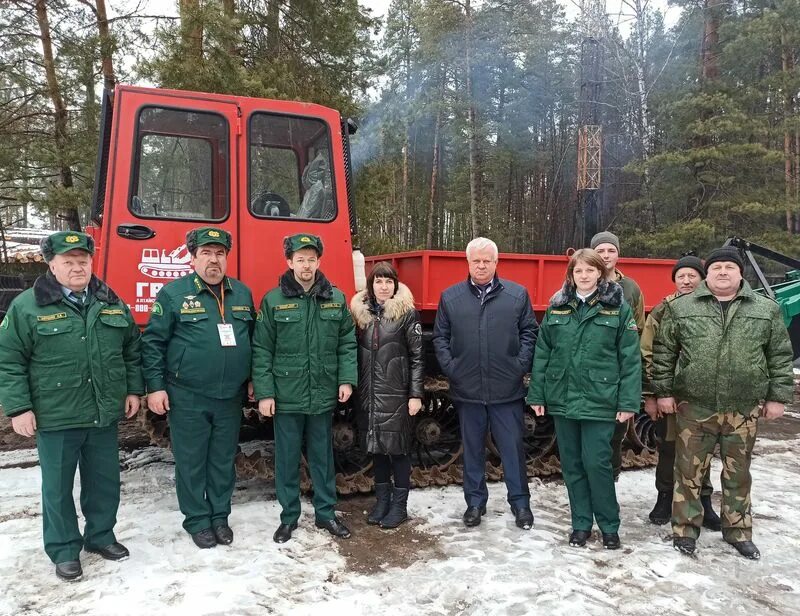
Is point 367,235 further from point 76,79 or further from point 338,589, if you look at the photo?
point 338,589

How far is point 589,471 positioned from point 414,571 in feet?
3.88

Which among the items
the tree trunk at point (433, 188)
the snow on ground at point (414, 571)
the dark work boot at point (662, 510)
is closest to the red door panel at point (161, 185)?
the snow on ground at point (414, 571)

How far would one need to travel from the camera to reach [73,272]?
3.08 m

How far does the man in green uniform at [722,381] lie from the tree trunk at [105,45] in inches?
327

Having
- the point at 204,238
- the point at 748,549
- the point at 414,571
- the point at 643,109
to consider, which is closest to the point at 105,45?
the point at 204,238

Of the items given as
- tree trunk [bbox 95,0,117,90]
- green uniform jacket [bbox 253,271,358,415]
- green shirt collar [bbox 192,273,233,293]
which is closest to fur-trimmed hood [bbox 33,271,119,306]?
green shirt collar [bbox 192,273,233,293]

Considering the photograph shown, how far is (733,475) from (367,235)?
9709 millimetres

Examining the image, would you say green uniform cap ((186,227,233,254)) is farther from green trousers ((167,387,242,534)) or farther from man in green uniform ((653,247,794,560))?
man in green uniform ((653,247,794,560))

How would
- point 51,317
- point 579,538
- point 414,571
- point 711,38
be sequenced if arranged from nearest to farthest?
1. point 51,317
2. point 414,571
3. point 579,538
4. point 711,38

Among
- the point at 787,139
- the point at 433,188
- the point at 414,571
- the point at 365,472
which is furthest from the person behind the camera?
the point at 433,188

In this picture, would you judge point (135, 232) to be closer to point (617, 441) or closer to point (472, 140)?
point (617, 441)

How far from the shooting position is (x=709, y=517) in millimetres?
3896

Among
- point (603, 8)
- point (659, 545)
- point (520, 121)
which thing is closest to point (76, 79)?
point (659, 545)

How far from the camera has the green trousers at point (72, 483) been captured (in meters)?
3.10
